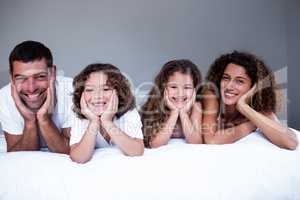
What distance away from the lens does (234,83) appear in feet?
5.49

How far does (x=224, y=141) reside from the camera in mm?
1656

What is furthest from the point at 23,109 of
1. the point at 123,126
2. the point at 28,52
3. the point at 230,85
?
the point at 230,85

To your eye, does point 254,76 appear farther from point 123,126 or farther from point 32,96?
point 32,96

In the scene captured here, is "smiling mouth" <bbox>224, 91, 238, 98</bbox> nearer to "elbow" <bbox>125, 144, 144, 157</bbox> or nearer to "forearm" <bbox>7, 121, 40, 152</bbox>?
"elbow" <bbox>125, 144, 144, 157</bbox>

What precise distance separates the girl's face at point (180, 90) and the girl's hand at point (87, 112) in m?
0.38

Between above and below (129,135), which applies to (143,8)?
above

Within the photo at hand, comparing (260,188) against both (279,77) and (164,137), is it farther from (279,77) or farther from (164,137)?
Answer: (279,77)

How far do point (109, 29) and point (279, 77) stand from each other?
892 millimetres

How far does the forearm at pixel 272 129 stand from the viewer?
1.60 metres

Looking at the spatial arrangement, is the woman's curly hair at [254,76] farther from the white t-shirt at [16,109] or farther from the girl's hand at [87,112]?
the white t-shirt at [16,109]

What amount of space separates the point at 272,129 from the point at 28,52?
1.20m

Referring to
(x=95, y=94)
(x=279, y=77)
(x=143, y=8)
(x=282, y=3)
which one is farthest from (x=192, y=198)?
(x=282, y=3)

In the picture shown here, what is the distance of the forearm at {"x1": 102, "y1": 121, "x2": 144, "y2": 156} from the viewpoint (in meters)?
1.48

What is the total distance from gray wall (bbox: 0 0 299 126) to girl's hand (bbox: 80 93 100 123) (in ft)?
0.49
